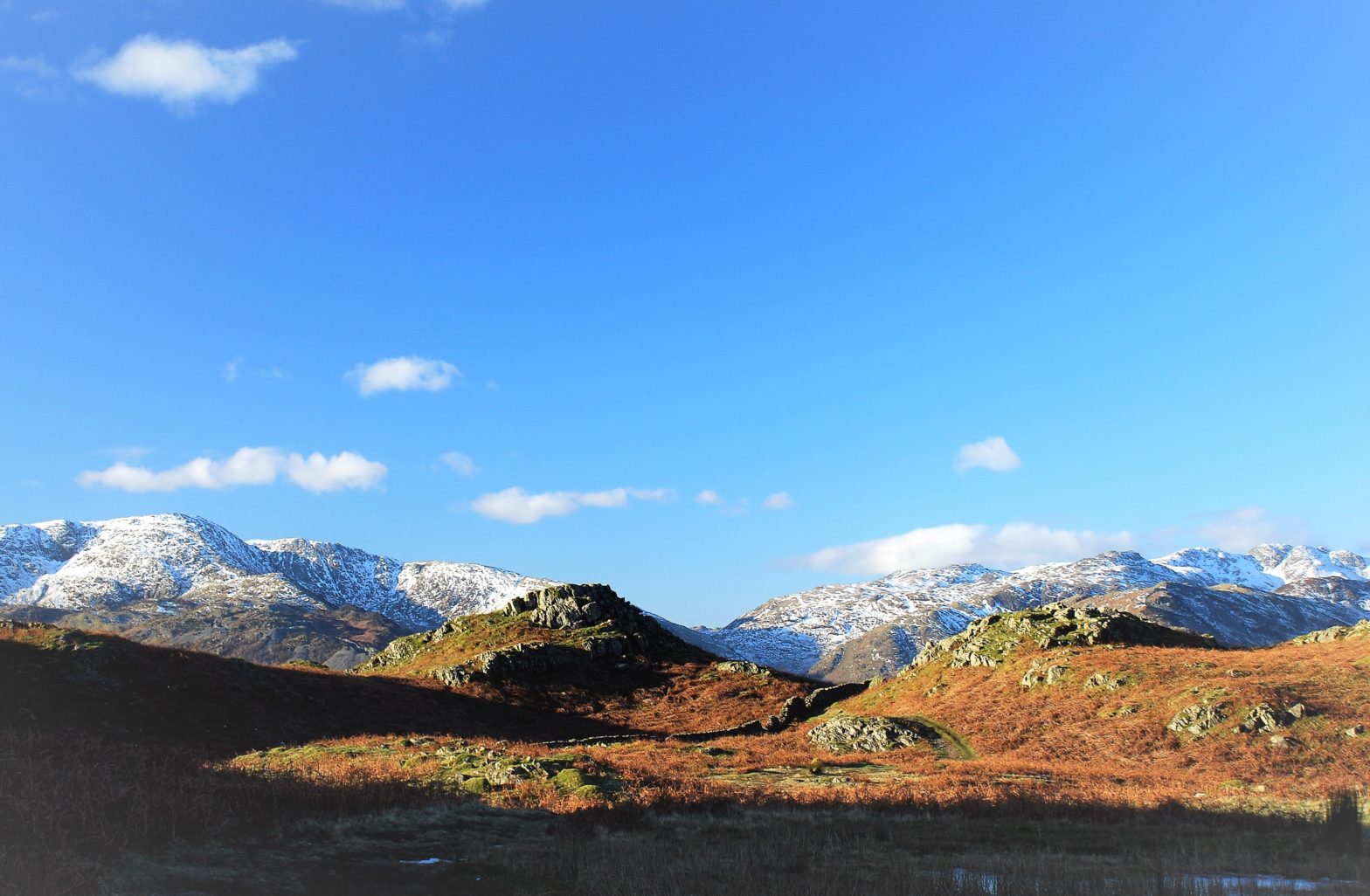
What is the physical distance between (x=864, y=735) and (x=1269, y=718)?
20627 mm

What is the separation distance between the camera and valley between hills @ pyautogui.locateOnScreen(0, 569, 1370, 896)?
14898mm

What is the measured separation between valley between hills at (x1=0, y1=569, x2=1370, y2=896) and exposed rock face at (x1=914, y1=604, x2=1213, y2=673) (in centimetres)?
32

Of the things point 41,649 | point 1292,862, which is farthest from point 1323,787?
point 41,649

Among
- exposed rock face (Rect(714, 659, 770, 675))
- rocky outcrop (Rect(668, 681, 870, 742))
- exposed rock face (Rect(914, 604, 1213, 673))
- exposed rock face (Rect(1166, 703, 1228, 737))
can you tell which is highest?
exposed rock face (Rect(914, 604, 1213, 673))

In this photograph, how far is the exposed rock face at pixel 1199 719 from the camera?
40.8m

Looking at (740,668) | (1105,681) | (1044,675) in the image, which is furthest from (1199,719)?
(740,668)

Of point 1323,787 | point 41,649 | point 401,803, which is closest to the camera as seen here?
point 401,803

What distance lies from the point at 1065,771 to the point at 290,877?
34533mm

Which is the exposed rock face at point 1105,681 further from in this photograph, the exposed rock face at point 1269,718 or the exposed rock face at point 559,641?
the exposed rock face at point 559,641

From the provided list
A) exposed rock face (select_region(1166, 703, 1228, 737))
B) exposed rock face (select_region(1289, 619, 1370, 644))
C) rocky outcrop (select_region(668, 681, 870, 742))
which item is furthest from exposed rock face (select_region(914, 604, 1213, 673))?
exposed rock face (select_region(1166, 703, 1228, 737))

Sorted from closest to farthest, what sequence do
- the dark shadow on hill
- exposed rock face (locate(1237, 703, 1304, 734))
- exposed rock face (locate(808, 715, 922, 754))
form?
exposed rock face (locate(1237, 703, 1304, 734)) < the dark shadow on hill < exposed rock face (locate(808, 715, 922, 754))

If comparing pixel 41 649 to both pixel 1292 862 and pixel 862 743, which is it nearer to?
pixel 862 743

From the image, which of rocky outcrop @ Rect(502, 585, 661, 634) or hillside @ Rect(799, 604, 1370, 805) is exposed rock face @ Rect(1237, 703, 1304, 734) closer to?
hillside @ Rect(799, 604, 1370, 805)

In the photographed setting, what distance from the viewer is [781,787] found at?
105ft
